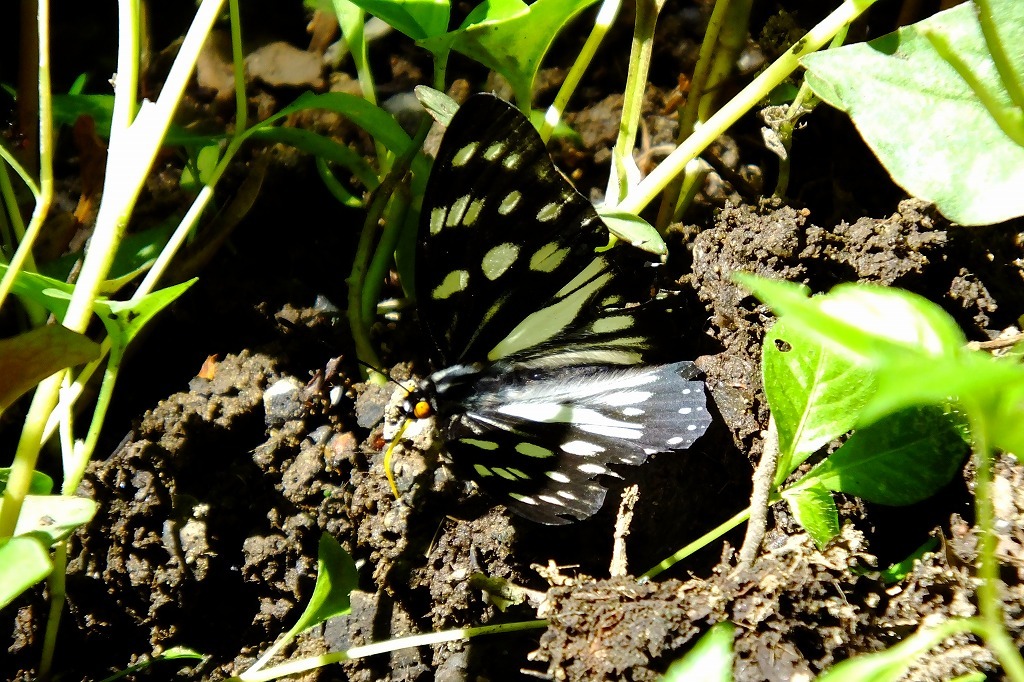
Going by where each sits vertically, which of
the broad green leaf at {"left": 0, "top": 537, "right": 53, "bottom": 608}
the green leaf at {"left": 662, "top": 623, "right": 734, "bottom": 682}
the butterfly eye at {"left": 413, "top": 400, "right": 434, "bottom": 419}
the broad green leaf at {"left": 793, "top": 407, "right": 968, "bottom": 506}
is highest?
the butterfly eye at {"left": 413, "top": 400, "right": 434, "bottom": 419}

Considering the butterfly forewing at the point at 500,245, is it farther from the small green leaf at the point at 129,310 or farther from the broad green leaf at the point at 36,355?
the broad green leaf at the point at 36,355

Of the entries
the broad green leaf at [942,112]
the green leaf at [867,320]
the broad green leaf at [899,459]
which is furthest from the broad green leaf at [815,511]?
the green leaf at [867,320]

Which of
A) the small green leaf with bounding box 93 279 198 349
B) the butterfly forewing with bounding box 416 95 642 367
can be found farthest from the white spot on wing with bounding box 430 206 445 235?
the small green leaf with bounding box 93 279 198 349

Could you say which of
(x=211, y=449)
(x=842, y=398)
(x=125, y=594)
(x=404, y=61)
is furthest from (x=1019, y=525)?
(x=404, y=61)

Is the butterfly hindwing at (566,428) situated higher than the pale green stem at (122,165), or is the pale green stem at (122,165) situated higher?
the pale green stem at (122,165)

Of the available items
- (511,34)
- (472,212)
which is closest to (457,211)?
(472,212)

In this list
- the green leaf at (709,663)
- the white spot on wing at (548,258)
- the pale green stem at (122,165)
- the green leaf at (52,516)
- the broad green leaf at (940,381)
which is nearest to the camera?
the broad green leaf at (940,381)

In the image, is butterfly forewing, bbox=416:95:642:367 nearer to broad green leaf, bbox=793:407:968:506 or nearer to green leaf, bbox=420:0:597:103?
green leaf, bbox=420:0:597:103
